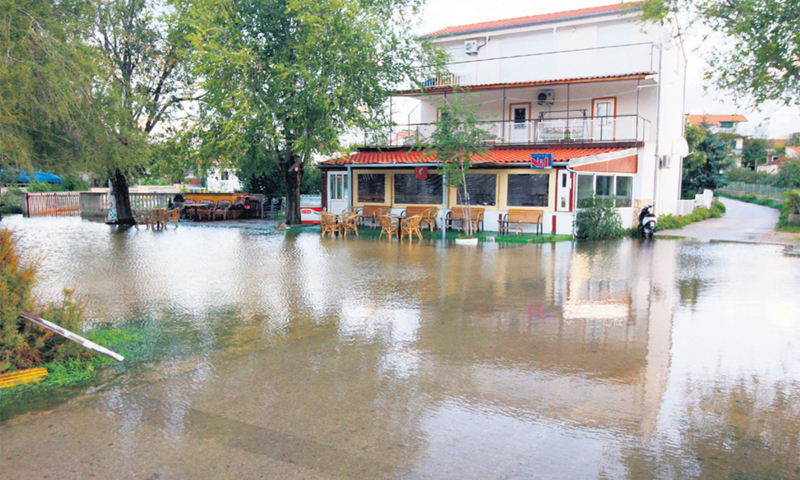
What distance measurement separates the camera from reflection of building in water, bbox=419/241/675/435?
5090mm

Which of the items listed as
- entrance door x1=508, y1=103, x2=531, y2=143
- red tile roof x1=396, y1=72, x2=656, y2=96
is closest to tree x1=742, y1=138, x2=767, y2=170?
entrance door x1=508, y1=103, x2=531, y2=143

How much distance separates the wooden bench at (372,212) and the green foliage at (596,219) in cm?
761

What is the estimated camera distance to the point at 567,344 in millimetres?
6922

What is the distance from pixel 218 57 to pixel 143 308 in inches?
510

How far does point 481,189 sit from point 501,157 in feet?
4.70

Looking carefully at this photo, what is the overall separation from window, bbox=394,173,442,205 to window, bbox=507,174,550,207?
2977 mm

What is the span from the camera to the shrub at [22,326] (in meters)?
5.53

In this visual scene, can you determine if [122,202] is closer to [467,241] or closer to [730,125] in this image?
[467,241]

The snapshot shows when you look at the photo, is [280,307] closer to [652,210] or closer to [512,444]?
[512,444]

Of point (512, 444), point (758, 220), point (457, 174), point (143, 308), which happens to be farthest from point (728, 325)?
point (758, 220)

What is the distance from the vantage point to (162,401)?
5.07m

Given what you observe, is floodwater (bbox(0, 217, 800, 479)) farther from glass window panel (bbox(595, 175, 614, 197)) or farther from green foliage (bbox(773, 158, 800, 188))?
green foliage (bbox(773, 158, 800, 188))

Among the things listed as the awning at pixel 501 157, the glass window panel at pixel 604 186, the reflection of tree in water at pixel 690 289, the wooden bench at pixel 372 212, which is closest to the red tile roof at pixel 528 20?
the awning at pixel 501 157

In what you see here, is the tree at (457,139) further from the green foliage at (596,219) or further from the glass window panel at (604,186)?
the glass window panel at (604,186)
